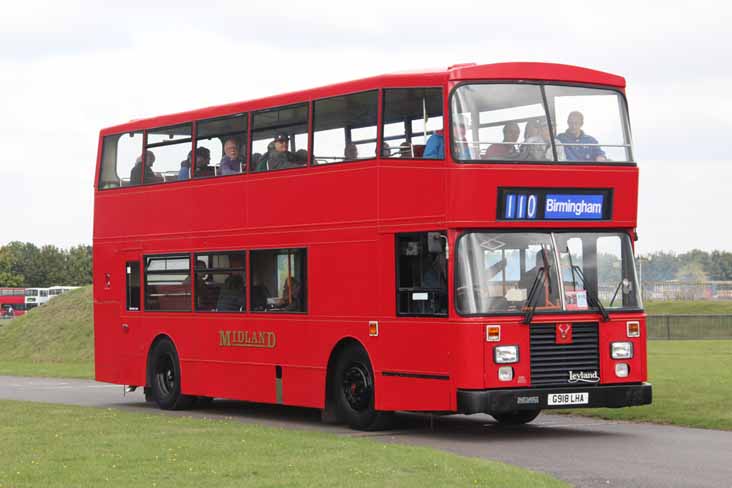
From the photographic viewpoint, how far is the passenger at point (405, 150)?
17983 mm

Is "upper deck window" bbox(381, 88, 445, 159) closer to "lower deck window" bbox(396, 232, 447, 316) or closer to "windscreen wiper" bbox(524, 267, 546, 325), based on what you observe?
"lower deck window" bbox(396, 232, 447, 316)

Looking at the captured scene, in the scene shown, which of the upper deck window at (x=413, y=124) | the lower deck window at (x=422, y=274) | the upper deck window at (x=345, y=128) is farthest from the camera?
the upper deck window at (x=345, y=128)

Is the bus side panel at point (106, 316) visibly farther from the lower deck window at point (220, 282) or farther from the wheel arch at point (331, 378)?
the wheel arch at point (331, 378)

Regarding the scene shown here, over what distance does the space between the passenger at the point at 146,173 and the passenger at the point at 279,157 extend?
3273 millimetres

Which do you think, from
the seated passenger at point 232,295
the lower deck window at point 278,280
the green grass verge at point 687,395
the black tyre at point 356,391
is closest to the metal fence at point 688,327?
the green grass verge at point 687,395

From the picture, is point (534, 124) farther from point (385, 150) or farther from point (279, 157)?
point (279, 157)

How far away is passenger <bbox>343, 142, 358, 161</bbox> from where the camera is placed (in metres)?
18.9

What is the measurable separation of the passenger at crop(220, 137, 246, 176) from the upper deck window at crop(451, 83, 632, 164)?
5.08 meters

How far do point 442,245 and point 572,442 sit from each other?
2778mm

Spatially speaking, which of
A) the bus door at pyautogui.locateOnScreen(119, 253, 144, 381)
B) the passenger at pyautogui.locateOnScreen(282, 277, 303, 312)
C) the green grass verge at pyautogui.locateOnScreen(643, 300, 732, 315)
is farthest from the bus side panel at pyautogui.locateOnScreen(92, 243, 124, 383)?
the green grass verge at pyautogui.locateOnScreen(643, 300, 732, 315)

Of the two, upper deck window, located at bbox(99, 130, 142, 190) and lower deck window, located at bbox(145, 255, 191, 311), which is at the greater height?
upper deck window, located at bbox(99, 130, 142, 190)

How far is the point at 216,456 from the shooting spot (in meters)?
14.5

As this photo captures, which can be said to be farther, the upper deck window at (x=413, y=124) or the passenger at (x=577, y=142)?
the passenger at (x=577, y=142)

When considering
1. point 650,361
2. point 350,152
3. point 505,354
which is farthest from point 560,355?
point 650,361
